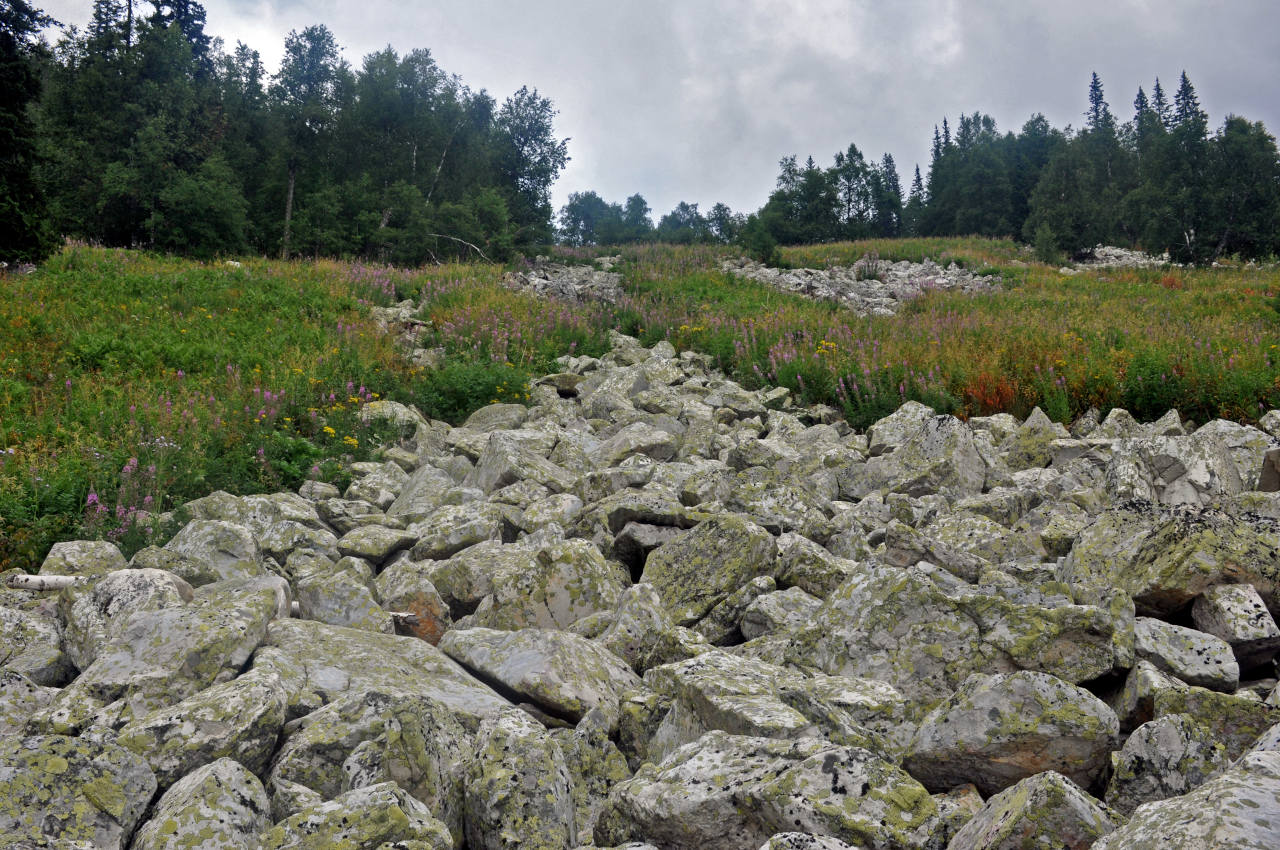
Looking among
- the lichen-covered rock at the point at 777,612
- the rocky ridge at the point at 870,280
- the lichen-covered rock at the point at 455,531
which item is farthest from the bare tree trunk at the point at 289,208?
the lichen-covered rock at the point at 777,612

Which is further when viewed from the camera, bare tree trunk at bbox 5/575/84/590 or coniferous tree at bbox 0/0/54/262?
coniferous tree at bbox 0/0/54/262

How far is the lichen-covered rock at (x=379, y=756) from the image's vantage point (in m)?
2.43

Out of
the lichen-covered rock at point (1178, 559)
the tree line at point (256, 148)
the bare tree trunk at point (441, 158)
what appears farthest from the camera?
the bare tree trunk at point (441, 158)

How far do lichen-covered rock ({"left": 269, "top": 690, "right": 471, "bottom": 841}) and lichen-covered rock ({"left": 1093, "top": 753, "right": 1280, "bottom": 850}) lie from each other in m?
1.95

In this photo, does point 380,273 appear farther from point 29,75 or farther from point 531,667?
point 531,667

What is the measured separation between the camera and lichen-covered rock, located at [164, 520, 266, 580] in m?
4.57

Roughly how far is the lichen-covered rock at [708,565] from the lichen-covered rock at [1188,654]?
184cm

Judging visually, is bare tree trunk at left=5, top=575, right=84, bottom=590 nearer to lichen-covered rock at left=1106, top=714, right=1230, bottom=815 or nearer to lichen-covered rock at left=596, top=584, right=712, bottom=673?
lichen-covered rock at left=596, top=584, right=712, bottom=673

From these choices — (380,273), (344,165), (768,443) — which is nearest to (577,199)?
(344,165)

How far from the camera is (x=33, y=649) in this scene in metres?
3.41

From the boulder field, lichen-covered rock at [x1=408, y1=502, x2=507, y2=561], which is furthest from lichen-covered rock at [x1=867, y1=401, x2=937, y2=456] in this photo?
lichen-covered rock at [x1=408, y1=502, x2=507, y2=561]

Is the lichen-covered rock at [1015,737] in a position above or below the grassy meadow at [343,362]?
below

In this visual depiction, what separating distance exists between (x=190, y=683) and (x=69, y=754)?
0.63 m

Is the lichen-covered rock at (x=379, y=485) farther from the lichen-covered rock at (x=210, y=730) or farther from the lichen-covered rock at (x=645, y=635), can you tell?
the lichen-covered rock at (x=210, y=730)
